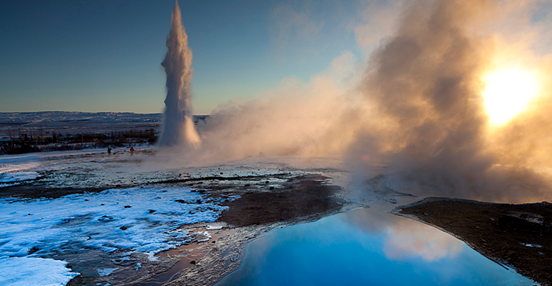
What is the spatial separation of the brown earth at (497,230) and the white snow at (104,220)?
6991 mm

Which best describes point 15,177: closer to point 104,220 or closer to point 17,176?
point 17,176

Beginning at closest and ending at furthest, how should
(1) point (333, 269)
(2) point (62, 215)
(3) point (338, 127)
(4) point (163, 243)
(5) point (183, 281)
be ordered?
(5) point (183, 281), (1) point (333, 269), (4) point (163, 243), (2) point (62, 215), (3) point (338, 127)

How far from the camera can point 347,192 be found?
1170 cm

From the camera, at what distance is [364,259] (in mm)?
6125

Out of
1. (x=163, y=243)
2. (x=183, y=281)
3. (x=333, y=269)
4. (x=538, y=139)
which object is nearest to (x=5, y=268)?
(x=163, y=243)

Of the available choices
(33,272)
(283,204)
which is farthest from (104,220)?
(283,204)

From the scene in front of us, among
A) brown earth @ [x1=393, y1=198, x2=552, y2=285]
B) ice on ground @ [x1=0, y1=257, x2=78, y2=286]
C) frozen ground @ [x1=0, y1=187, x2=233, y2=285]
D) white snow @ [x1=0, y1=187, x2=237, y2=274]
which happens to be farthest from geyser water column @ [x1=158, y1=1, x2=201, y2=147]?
brown earth @ [x1=393, y1=198, x2=552, y2=285]

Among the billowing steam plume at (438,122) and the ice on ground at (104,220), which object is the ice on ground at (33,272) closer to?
the ice on ground at (104,220)

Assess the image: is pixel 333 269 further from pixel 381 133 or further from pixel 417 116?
pixel 381 133

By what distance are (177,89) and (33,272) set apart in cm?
2369

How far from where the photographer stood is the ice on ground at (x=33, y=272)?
15.6ft

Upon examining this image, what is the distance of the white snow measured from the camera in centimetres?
650

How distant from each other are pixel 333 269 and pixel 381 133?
12.6 m

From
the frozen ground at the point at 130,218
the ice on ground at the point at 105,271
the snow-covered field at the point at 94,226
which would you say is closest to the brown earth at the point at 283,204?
the frozen ground at the point at 130,218
